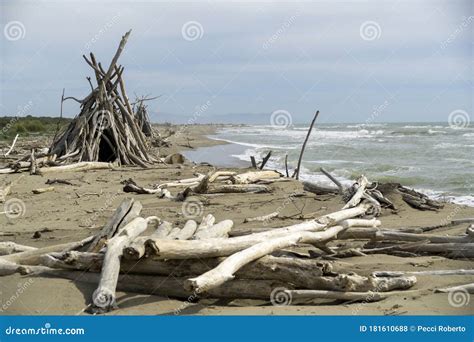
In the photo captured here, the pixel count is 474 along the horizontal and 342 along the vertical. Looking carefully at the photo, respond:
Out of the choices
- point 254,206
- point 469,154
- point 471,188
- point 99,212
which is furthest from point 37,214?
point 469,154

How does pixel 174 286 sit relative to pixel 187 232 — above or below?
below

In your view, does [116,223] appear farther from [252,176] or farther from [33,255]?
[252,176]

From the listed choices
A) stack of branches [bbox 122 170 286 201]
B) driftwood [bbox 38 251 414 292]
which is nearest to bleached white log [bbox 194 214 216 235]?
driftwood [bbox 38 251 414 292]

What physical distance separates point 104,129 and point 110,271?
39.8 feet

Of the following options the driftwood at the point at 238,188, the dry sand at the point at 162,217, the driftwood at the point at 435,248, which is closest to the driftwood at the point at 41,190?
the dry sand at the point at 162,217

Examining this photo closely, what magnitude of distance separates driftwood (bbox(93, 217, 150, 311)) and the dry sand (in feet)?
0.42

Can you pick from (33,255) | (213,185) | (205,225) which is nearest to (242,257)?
(205,225)

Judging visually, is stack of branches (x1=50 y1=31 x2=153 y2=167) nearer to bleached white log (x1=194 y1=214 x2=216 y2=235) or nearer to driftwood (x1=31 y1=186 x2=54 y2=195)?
driftwood (x1=31 y1=186 x2=54 y2=195)

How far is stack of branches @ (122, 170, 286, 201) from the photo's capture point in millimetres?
10719

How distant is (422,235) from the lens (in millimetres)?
6547

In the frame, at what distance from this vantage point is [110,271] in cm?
481

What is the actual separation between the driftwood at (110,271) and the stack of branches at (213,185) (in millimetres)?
5089

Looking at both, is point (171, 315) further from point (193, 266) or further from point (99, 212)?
point (99, 212)
